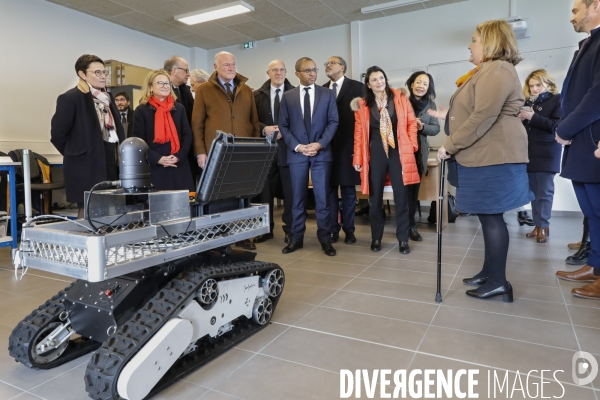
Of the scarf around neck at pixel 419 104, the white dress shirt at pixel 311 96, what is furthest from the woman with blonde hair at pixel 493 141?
the scarf around neck at pixel 419 104

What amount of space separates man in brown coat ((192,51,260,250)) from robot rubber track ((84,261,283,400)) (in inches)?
65.2

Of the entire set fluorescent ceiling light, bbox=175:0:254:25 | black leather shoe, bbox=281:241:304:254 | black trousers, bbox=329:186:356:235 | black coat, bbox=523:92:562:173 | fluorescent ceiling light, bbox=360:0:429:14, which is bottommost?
black leather shoe, bbox=281:241:304:254

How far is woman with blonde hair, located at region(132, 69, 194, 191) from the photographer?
2805mm

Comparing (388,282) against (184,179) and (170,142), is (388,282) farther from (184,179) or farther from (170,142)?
(170,142)

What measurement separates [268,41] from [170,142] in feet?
16.6

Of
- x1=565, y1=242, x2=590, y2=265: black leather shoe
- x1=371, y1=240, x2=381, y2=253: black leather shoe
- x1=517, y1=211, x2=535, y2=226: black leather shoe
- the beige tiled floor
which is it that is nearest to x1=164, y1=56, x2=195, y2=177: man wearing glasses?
the beige tiled floor

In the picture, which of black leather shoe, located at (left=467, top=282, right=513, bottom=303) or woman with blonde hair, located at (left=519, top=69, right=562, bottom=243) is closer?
black leather shoe, located at (left=467, top=282, right=513, bottom=303)

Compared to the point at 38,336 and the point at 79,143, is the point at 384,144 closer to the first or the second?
the point at 79,143

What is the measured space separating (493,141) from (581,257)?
4.91 ft

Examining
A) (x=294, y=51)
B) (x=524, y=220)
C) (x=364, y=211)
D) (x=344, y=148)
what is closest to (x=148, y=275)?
(x=344, y=148)

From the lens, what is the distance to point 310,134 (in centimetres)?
331

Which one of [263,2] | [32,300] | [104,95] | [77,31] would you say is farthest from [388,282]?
[77,31]

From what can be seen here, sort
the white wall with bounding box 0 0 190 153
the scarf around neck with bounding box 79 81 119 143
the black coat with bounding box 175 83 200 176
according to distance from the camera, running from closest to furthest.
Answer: the scarf around neck with bounding box 79 81 119 143, the black coat with bounding box 175 83 200 176, the white wall with bounding box 0 0 190 153

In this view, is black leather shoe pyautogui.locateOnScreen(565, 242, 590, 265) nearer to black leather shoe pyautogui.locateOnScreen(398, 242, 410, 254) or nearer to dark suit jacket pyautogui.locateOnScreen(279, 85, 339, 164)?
black leather shoe pyautogui.locateOnScreen(398, 242, 410, 254)
